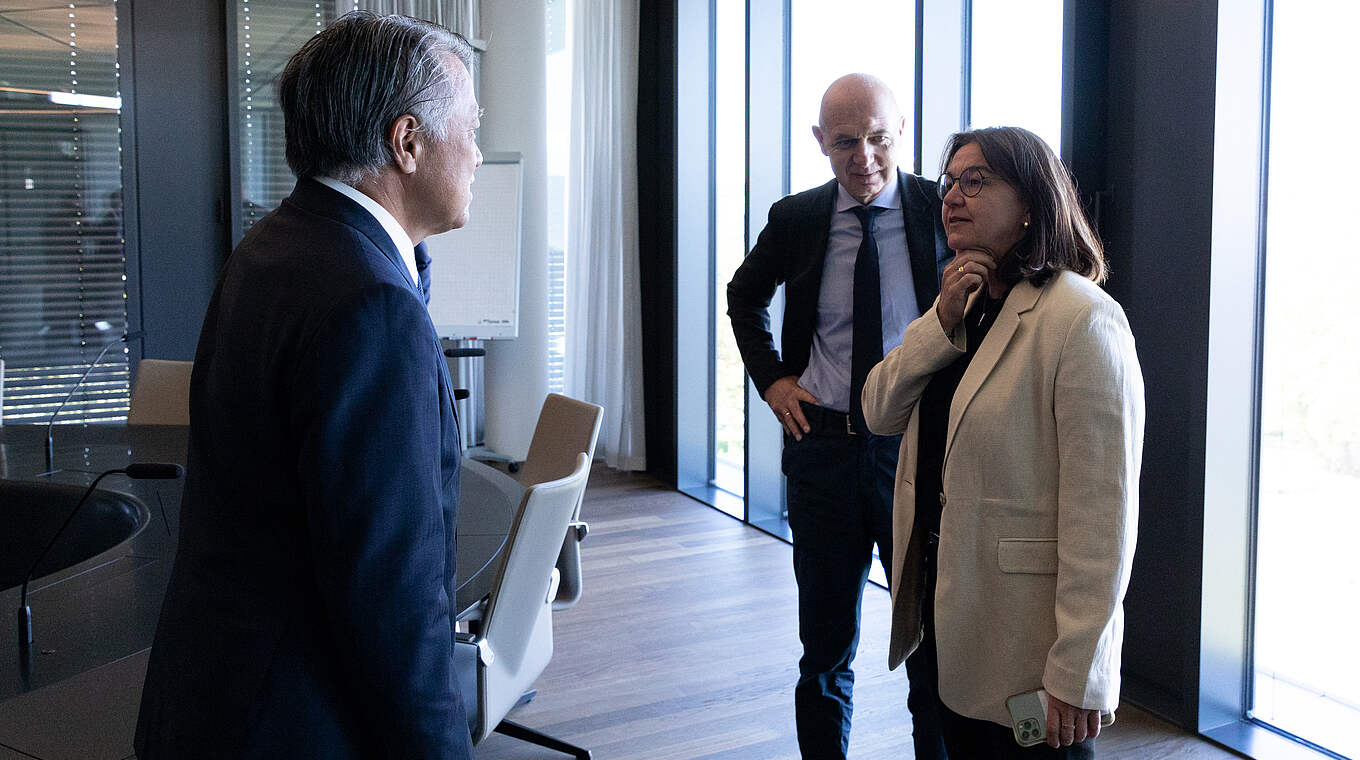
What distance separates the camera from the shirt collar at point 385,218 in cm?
105

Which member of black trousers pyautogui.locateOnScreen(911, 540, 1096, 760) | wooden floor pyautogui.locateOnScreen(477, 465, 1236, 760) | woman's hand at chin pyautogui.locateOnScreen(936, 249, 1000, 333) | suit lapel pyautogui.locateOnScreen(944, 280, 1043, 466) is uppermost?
woman's hand at chin pyautogui.locateOnScreen(936, 249, 1000, 333)

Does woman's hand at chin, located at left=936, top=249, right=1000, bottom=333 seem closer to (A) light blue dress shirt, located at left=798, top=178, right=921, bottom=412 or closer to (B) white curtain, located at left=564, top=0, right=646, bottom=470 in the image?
(A) light blue dress shirt, located at left=798, top=178, right=921, bottom=412

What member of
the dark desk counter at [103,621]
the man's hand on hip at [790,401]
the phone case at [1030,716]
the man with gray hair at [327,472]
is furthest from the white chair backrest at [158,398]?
the phone case at [1030,716]

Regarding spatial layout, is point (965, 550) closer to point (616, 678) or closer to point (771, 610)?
point (616, 678)

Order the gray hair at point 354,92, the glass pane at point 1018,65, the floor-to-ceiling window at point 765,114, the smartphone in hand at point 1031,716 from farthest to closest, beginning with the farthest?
the floor-to-ceiling window at point 765,114 → the glass pane at point 1018,65 → the smartphone in hand at point 1031,716 → the gray hair at point 354,92

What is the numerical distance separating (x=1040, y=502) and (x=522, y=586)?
3.44 feet

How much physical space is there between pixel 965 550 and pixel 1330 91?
1879 millimetres

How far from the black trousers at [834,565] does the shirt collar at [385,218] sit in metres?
1.25

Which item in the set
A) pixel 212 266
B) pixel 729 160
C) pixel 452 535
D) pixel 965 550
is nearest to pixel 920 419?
pixel 965 550

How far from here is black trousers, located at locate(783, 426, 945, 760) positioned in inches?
84.2

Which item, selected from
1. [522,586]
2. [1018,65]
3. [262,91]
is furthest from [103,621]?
[262,91]

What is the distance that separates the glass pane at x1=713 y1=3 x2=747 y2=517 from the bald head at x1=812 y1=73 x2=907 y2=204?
311cm

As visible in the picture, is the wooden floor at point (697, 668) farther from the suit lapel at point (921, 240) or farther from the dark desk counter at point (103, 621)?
the suit lapel at point (921, 240)

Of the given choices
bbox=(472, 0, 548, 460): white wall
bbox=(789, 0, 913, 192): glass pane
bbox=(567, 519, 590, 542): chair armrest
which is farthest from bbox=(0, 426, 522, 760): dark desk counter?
bbox=(472, 0, 548, 460): white wall
